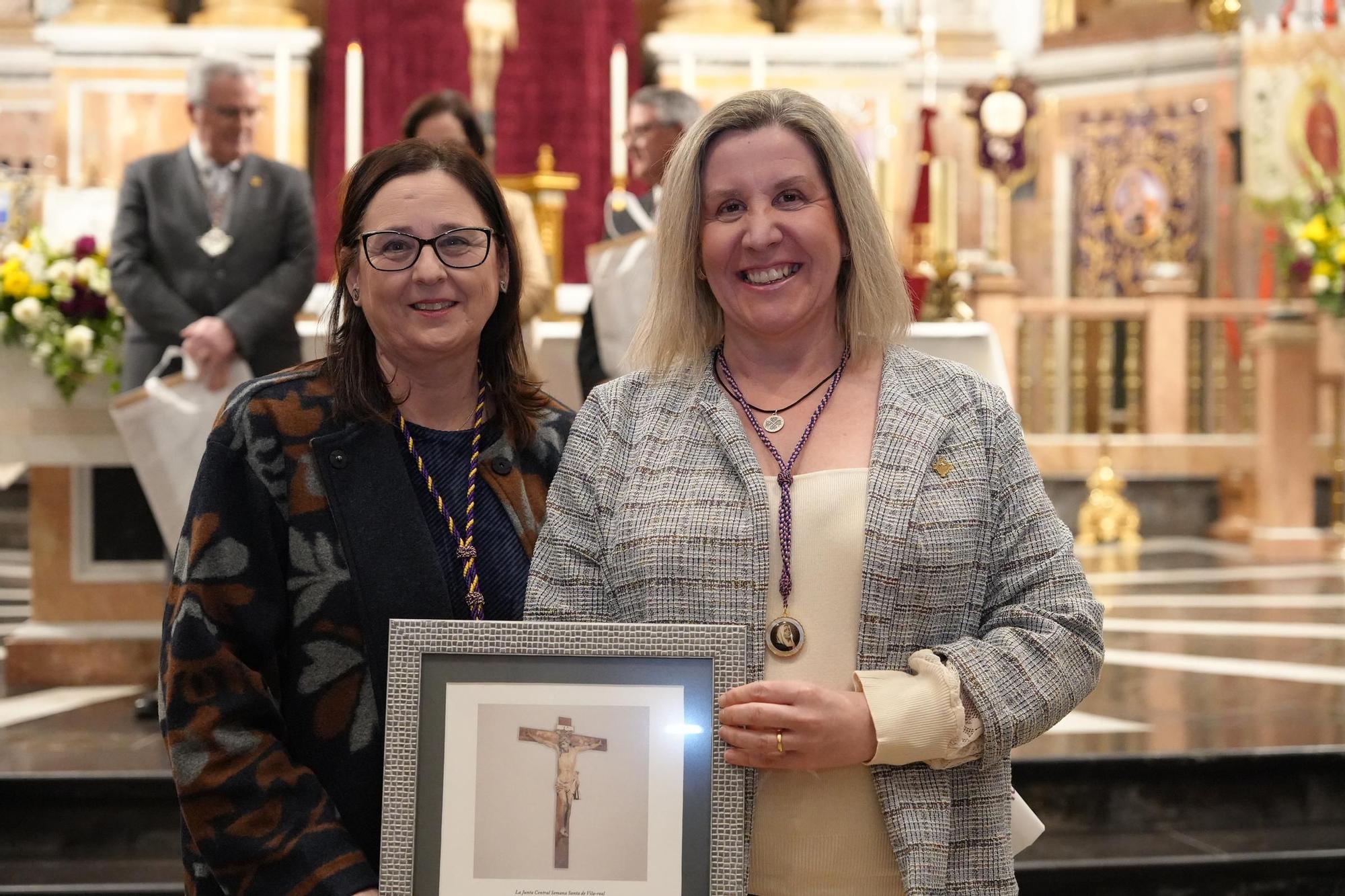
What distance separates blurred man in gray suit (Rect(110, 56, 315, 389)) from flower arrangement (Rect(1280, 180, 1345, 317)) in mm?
6646

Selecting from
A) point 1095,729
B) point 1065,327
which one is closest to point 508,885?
point 1095,729

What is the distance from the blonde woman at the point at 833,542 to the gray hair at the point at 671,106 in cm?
203

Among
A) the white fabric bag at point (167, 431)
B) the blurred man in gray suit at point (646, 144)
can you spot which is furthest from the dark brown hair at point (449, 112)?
the white fabric bag at point (167, 431)

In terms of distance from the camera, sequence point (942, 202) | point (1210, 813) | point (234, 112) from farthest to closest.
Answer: point (942, 202)
point (234, 112)
point (1210, 813)

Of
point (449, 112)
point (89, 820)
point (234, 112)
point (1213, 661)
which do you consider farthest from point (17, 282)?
point (1213, 661)

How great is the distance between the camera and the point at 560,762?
155cm

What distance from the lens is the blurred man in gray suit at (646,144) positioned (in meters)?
3.78

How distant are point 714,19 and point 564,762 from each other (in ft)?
28.3

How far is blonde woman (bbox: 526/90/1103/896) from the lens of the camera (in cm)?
163

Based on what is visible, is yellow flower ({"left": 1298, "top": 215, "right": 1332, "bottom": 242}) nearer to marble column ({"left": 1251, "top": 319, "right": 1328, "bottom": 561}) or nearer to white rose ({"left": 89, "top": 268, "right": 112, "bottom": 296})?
marble column ({"left": 1251, "top": 319, "right": 1328, "bottom": 561})

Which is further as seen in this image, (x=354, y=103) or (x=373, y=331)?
(x=354, y=103)

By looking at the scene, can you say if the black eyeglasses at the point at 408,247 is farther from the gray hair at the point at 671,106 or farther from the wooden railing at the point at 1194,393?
the wooden railing at the point at 1194,393

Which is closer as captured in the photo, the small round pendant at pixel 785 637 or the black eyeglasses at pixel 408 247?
the small round pendant at pixel 785 637

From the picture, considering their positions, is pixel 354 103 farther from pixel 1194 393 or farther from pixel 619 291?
pixel 1194 393
